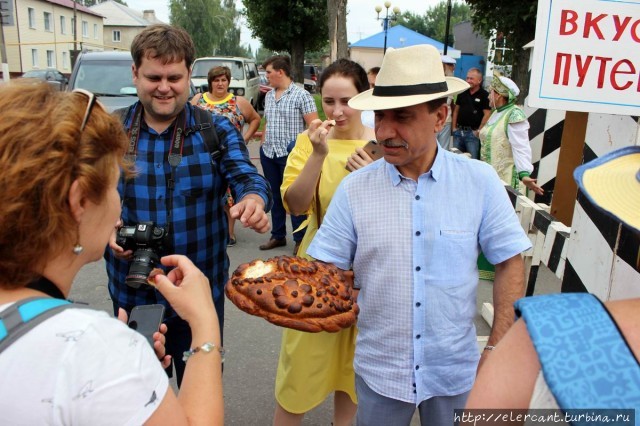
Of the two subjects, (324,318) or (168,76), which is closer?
(324,318)

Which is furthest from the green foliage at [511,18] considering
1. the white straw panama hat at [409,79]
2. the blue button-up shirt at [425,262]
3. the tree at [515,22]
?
the blue button-up shirt at [425,262]

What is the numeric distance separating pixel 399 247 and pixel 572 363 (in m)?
1.08

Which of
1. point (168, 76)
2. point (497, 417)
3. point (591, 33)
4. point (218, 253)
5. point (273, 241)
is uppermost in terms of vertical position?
point (591, 33)

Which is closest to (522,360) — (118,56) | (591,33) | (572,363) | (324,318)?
(572,363)

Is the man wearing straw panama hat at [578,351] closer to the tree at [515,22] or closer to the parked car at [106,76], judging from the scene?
the parked car at [106,76]

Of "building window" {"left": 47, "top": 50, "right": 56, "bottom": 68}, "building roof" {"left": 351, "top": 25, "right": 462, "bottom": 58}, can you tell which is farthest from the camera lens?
"building window" {"left": 47, "top": 50, "right": 56, "bottom": 68}

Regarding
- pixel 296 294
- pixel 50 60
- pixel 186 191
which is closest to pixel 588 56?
pixel 296 294

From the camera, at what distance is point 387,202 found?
1.96 meters

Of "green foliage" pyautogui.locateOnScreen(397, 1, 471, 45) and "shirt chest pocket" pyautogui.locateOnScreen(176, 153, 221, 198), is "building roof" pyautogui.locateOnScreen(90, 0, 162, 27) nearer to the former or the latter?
"green foliage" pyautogui.locateOnScreen(397, 1, 471, 45)

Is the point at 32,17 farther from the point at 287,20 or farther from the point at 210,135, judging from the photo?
the point at 210,135

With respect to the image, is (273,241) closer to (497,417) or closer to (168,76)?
(168,76)

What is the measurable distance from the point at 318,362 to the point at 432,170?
108 cm

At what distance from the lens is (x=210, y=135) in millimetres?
2381

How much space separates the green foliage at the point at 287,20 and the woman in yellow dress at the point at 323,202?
27378mm
